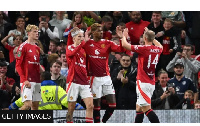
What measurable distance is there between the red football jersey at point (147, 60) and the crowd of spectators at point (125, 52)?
113cm

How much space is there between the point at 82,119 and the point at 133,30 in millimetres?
4823

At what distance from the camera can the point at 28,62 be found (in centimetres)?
1652

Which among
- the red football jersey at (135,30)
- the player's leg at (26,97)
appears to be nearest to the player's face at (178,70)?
the red football jersey at (135,30)

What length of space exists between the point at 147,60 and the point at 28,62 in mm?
2849

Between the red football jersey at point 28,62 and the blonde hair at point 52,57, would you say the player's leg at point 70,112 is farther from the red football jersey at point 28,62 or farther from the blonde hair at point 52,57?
the blonde hair at point 52,57

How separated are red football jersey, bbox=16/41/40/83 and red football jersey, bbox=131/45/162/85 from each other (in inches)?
99.1

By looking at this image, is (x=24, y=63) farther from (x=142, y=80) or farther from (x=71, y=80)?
(x=142, y=80)

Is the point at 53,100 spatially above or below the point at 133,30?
below

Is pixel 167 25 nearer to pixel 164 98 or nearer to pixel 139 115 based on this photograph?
pixel 164 98

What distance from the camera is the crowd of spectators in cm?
1761

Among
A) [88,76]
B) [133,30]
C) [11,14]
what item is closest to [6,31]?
[11,14]

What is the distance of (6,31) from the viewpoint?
20859 millimetres

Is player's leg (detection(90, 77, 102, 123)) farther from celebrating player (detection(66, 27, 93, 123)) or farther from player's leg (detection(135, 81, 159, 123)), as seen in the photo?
player's leg (detection(135, 81, 159, 123))

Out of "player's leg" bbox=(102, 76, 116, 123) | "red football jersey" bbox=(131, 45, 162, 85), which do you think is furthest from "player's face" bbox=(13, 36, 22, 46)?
"red football jersey" bbox=(131, 45, 162, 85)
